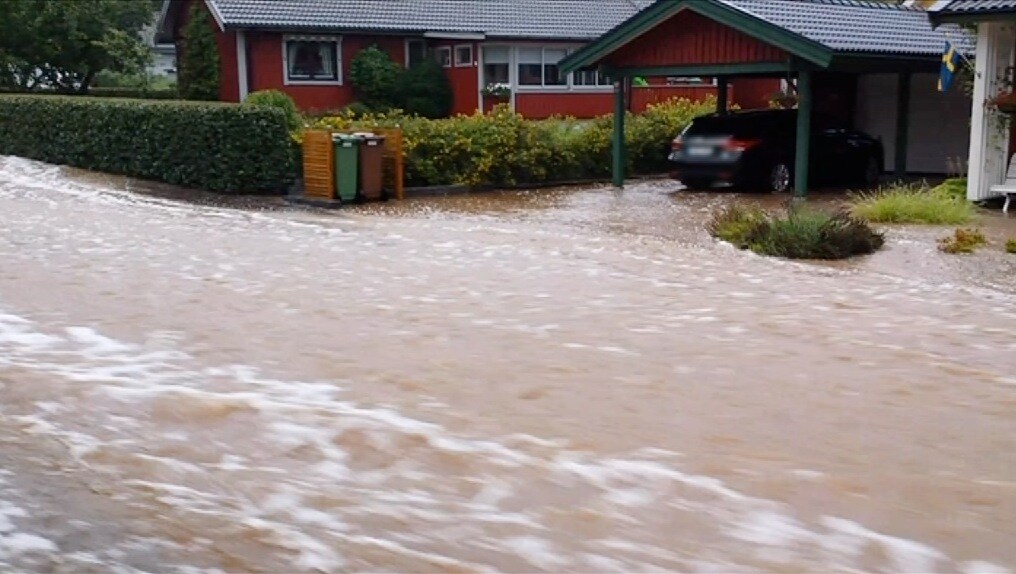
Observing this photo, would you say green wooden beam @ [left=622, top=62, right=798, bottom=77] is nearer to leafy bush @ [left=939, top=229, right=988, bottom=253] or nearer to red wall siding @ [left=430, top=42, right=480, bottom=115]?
leafy bush @ [left=939, top=229, right=988, bottom=253]

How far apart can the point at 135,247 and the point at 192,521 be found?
28.7ft

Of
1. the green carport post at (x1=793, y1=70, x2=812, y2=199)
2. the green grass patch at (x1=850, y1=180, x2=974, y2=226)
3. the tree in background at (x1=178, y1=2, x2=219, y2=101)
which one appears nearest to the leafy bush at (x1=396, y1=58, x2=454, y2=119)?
the tree in background at (x1=178, y1=2, x2=219, y2=101)

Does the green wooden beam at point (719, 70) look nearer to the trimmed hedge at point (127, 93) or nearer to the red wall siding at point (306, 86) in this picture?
the red wall siding at point (306, 86)

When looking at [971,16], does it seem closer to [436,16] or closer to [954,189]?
[954,189]

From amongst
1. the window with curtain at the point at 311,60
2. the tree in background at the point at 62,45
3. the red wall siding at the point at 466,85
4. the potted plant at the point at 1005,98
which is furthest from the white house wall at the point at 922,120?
the tree in background at the point at 62,45

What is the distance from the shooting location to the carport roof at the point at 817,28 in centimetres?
1769

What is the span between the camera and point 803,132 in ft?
60.6

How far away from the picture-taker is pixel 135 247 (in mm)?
13594

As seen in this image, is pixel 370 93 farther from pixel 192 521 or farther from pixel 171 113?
pixel 192 521

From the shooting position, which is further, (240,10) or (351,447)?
(240,10)

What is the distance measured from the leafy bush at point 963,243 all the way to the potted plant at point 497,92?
66.5 feet

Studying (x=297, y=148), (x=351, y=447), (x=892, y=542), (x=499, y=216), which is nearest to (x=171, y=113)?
(x=297, y=148)

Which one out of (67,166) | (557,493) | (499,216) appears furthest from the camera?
(67,166)

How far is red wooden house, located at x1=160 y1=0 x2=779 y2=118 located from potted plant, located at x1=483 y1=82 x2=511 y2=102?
53 mm
